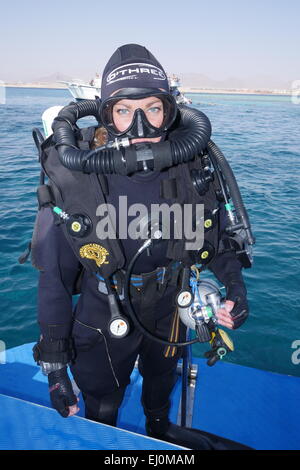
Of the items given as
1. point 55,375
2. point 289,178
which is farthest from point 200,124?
point 289,178

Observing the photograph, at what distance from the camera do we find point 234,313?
2059 millimetres

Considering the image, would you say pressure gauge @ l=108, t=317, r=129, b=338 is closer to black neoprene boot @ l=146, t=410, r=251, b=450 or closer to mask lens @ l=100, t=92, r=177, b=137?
mask lens @ l=100, t=92, r=177, b=137

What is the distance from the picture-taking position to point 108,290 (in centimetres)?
187

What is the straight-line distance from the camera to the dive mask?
5.72 ft

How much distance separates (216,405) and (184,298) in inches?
71.8

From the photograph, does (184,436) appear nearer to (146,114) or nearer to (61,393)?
(61,393)

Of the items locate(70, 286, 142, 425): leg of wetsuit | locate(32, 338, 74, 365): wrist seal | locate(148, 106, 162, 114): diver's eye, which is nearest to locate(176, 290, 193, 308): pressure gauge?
locate(70, 286, 142, 425): leg of wetsuit

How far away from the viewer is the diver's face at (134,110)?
5.92 ft

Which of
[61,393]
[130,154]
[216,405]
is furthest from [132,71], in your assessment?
[216,405]

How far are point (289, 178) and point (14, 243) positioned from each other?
32.4ft

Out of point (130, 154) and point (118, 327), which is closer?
point (130, 154)

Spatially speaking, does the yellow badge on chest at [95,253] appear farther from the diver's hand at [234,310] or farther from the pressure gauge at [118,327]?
the diver's hand at [234,310]
